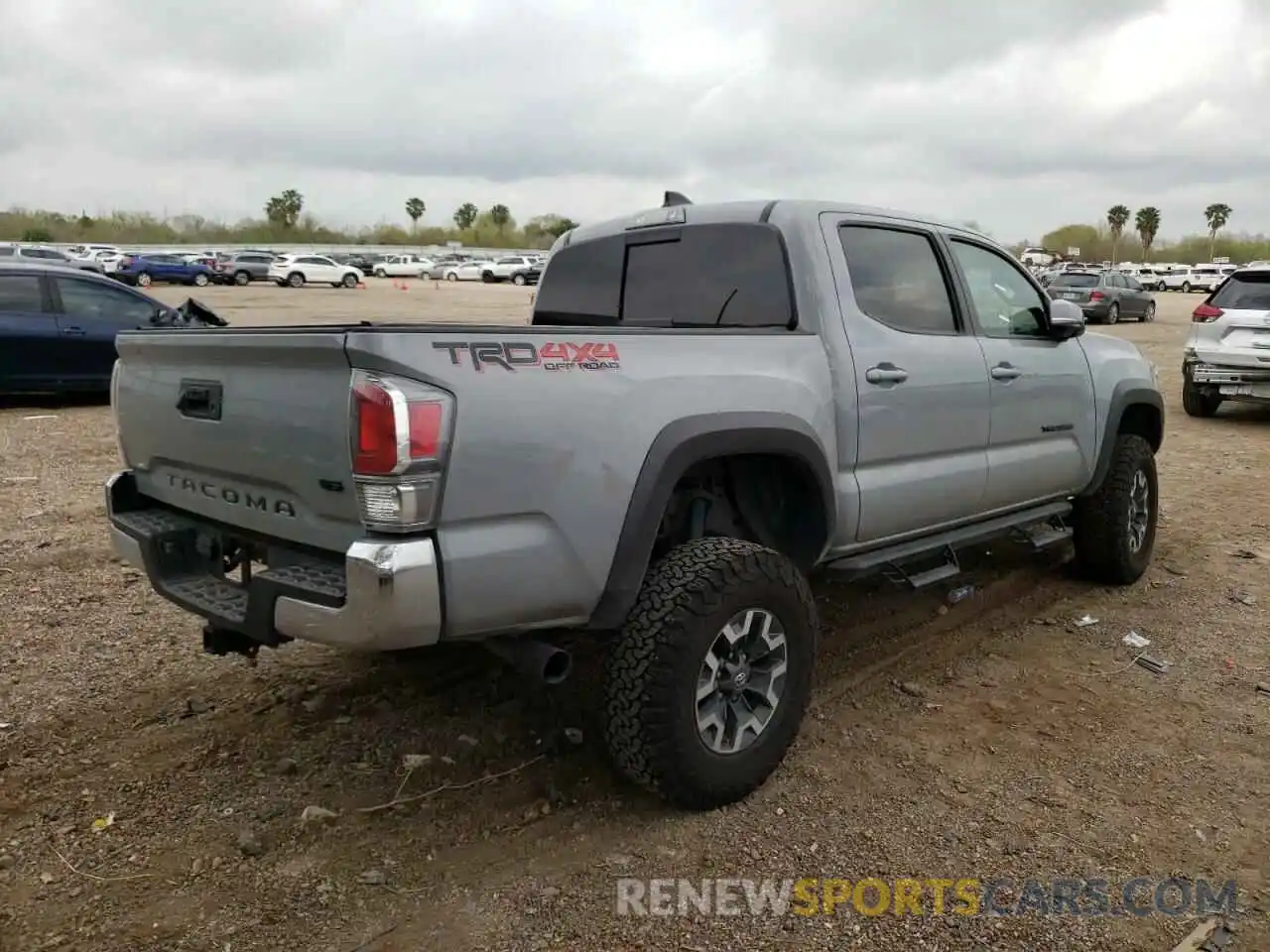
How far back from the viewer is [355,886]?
8.90 ft

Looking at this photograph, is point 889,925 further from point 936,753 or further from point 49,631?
point 49,631

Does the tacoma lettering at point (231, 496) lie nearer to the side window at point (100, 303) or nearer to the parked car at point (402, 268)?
the side window at point (100, 303)

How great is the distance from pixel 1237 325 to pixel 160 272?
41.6m

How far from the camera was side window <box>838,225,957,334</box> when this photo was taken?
3814 mm

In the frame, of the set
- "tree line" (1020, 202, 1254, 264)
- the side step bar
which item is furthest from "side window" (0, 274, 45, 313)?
"tree line" (1020, 202, 1254, 264)

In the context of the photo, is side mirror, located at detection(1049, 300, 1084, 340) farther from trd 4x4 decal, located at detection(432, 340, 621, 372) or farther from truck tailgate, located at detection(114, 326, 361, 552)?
truck tailgate, located at detection(114, 326, 361, 552)

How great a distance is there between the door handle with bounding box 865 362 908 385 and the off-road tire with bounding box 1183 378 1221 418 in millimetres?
9741

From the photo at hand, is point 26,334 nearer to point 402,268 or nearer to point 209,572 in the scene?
point 209,572

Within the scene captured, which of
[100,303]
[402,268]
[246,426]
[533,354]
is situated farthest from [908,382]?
[402,268]

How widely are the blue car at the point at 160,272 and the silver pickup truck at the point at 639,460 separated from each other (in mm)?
41302

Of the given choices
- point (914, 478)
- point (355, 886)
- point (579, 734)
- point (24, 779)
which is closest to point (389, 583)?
point (355, 886)

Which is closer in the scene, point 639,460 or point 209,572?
point 639,460

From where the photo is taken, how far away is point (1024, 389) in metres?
4.47

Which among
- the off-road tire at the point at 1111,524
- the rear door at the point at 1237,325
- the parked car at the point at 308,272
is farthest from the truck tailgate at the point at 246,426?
the parked car at the point at 308,272
